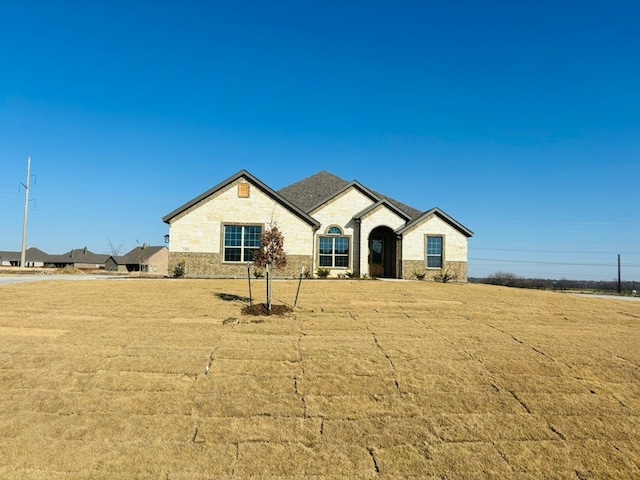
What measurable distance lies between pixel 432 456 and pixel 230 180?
20.8 m

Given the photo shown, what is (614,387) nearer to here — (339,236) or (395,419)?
(395,419)

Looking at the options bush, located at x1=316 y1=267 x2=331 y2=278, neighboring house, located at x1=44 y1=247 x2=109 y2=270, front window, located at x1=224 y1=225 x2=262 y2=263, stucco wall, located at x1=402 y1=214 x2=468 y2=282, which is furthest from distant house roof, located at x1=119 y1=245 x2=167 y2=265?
stucco wall, located at x1=402 y1=214 x2=468 y2=282

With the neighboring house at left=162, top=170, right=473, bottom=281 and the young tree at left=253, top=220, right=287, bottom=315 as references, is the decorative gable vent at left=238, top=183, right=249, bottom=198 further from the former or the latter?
the young tree at left=253, top=220, right=287, bottom=315

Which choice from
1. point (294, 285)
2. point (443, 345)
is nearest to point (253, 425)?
point (443, 345)

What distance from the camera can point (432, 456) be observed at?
16.9 feet

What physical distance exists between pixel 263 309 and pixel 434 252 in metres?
16.8

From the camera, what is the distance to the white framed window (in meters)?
26.3

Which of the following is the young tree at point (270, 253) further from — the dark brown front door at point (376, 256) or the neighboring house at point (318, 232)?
the dark brown front door at point (376, 256)

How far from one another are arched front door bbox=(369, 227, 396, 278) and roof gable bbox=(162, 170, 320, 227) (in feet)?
16.5

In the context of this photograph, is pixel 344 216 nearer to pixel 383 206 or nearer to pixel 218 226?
pixel 383 206

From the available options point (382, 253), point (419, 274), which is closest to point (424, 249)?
point (419, 274)

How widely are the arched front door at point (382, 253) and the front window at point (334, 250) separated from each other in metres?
2.06

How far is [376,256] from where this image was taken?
27547 millimetres

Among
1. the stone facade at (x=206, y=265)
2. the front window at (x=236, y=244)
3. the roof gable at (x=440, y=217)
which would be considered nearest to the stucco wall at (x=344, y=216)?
the roof gable at (x=440, y=217)
